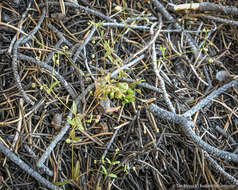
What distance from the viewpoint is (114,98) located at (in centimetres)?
169

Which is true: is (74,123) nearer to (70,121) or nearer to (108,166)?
(70,121)

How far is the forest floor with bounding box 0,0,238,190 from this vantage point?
1565 millimetres

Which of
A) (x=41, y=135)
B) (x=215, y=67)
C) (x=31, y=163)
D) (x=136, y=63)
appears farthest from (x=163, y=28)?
(x=31, y=163)

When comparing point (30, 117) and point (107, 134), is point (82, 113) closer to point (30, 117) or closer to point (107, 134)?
point (107, 134)

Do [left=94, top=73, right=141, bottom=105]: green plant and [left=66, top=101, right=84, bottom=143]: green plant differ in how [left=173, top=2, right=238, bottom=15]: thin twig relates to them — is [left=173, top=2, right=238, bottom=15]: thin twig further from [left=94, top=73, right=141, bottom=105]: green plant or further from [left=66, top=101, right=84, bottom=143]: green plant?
[left=66, top=101, right=84, bottom=143]: green plant

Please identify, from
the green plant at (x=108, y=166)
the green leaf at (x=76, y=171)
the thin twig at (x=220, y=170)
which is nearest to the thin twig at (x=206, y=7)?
the thin twig at (x=220, y=170)

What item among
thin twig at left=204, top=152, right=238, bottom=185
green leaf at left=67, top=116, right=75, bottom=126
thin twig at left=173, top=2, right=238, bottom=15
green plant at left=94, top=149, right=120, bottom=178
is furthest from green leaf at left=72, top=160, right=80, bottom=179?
thin twig at left=173, top=2, right=238, bottom=15

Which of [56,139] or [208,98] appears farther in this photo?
[208,98]

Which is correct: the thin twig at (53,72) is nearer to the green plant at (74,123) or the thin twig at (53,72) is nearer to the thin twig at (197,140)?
the green plant at (74,123)

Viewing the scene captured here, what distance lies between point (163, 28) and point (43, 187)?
1.45 m

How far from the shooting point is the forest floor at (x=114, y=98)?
5.14ft

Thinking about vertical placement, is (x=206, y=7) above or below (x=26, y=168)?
above

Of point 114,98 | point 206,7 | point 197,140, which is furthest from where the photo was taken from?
point 206,7

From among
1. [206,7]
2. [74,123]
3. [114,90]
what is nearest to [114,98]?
[114,90]
